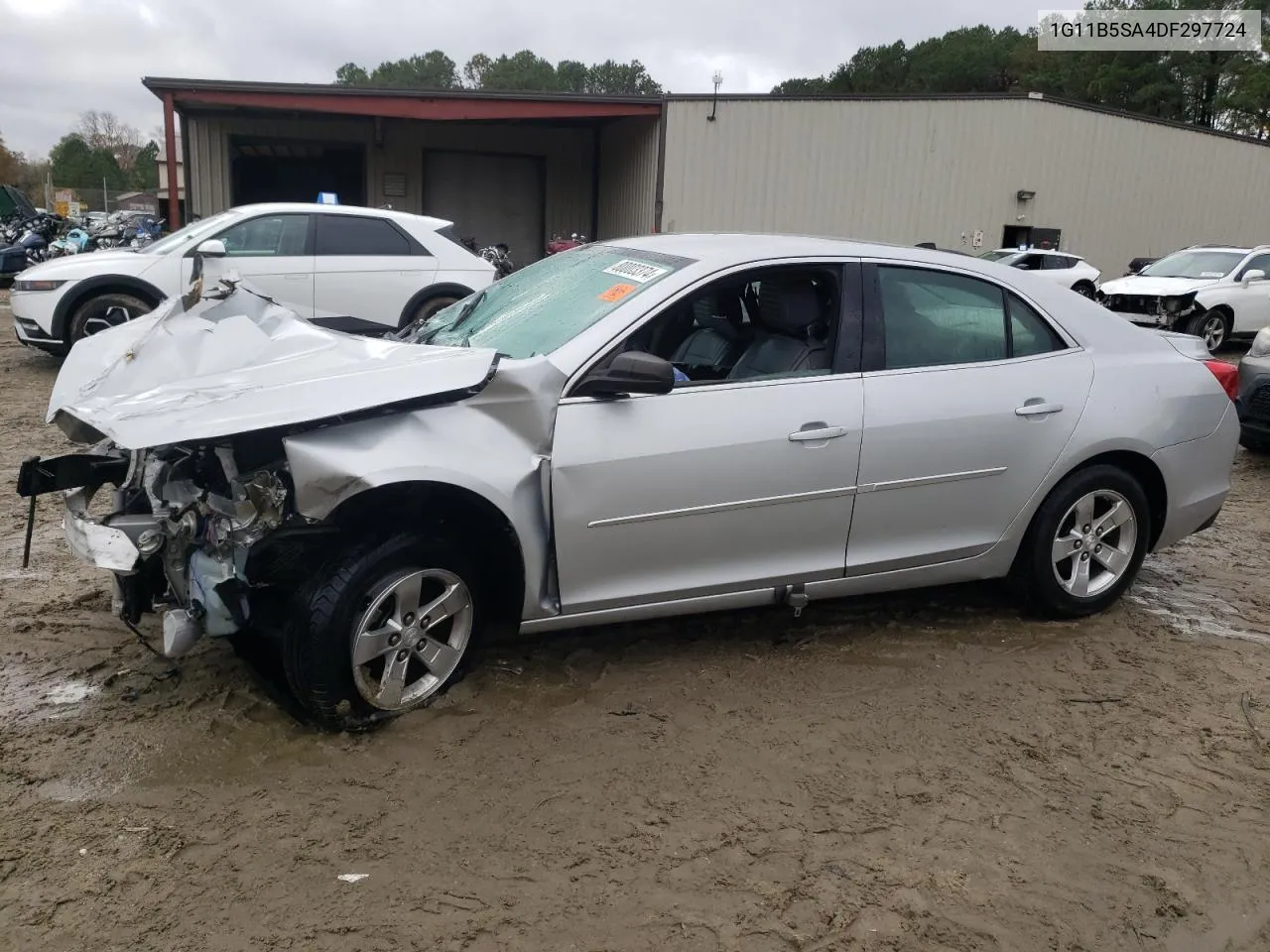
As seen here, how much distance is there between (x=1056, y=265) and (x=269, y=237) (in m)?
15.3

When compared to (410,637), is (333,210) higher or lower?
higher

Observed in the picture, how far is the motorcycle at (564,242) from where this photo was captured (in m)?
19.0

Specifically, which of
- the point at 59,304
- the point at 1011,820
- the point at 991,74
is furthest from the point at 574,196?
the point at 991,74

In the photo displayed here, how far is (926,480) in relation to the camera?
400 centimetres

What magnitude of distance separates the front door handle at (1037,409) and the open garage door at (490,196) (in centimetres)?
1788

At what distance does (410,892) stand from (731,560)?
1.66 meters

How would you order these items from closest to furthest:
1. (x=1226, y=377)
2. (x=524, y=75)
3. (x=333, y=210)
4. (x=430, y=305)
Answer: (x=1226, y=377) < (x=333, y=210) < (x=430, y=305) < (x=524, y=75)

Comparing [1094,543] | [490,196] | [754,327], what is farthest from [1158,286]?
[490,196]

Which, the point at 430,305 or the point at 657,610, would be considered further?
the point at 430,305

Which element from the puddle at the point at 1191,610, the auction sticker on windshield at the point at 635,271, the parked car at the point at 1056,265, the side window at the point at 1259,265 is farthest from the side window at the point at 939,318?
the parked car at the point at 1056,265

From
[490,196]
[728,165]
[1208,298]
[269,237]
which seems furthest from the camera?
[490,196]

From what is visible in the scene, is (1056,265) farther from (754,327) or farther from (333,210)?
(754,327)

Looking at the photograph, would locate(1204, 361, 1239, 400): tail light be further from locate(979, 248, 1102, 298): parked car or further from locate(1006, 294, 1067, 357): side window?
locate(979, 248, 1102, 298): parked car

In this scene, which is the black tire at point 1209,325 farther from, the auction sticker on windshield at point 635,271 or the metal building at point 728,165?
the auction sticker on windshield at point 635,271
